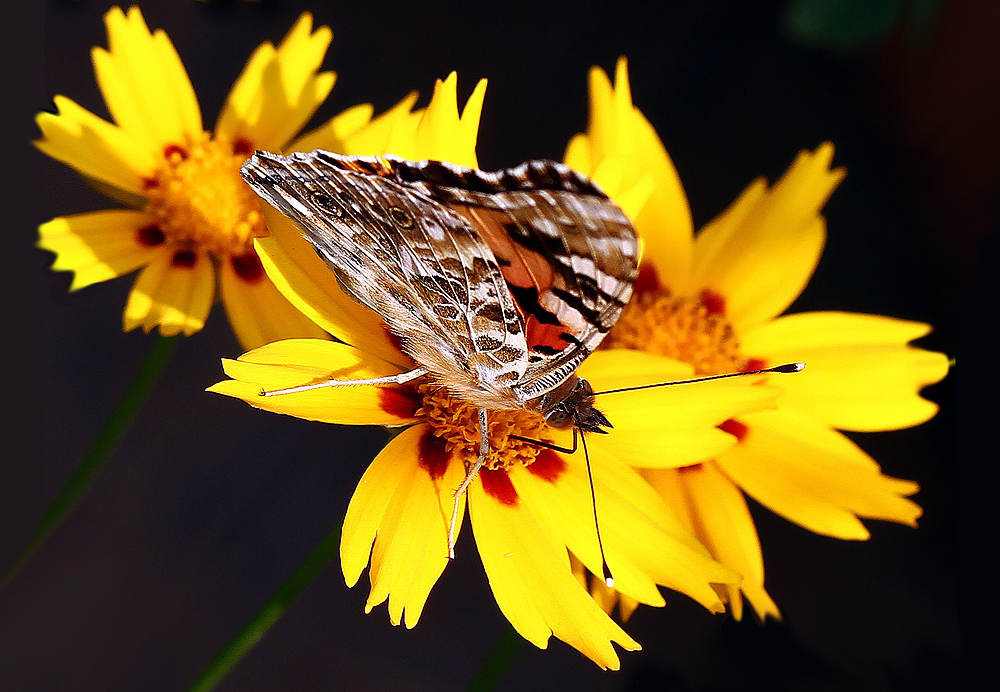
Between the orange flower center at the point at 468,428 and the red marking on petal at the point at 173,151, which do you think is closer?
the orange flower center at the point at 468,428

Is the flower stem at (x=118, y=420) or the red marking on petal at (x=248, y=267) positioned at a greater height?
the red marking on petal at (x=248, y=267)

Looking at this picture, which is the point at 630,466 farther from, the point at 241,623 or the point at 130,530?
the point at 130,530

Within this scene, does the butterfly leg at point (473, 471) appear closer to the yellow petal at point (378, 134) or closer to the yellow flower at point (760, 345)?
the yellow flower at point (760, 345)

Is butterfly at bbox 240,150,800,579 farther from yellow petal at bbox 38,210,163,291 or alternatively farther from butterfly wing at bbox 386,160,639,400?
yellow petal at bbox 38,210,163,291

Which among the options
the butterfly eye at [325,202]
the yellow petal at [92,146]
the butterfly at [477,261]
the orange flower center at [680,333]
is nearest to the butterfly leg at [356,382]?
the butterfly at [477,261]

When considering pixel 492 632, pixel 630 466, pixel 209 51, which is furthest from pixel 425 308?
pixel 209 51

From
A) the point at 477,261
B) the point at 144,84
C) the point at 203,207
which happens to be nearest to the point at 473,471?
the point at 477,261

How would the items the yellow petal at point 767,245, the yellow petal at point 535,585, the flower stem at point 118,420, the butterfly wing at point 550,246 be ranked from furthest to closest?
the yellow petal at point 767,245 < the flower stem at point 118,420 < the yellow petal at point 535,585 < the butterfly wing at point 550,246

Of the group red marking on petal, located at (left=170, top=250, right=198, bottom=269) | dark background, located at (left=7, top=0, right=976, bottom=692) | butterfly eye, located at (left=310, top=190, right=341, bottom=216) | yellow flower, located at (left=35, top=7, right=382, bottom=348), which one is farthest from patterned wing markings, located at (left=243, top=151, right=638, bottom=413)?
dark background, located at (left=7, top=0, right=976, bottom=692)
